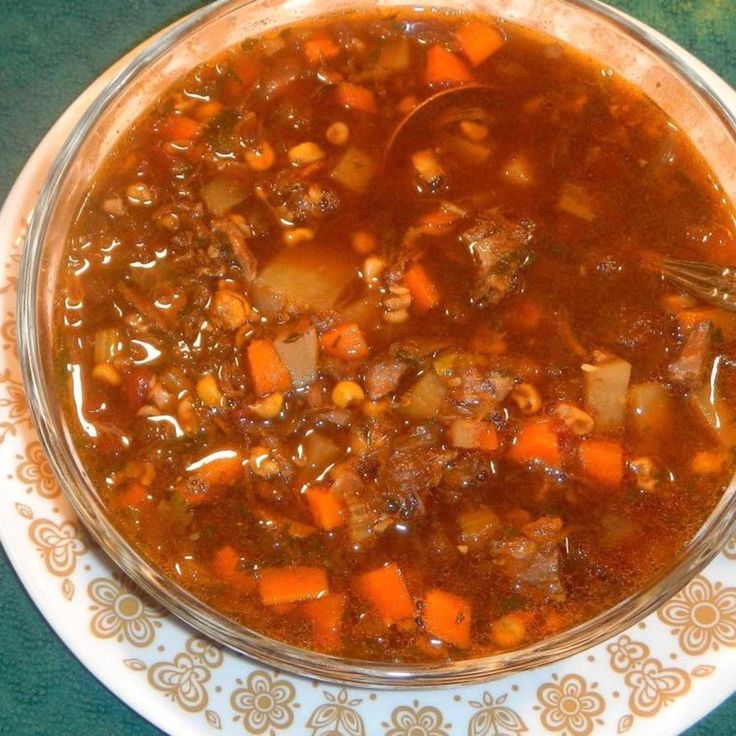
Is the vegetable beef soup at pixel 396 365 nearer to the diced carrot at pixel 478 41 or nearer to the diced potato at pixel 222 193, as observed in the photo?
the diced potato at pixel 222 193

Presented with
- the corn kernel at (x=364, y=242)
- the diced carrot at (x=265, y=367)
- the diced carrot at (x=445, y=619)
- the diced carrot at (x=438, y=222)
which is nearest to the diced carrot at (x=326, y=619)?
the diced carrot at (x=445, y=619)

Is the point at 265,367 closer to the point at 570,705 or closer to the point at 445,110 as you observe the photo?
the point at 445,110

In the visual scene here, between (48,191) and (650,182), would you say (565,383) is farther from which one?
(48,191)

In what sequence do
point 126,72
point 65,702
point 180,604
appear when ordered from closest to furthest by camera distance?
point 180,604, point 126,72, point 65,702

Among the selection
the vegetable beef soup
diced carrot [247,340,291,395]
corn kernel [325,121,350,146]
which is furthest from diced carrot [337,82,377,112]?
diced carrot [247,340,291,395]

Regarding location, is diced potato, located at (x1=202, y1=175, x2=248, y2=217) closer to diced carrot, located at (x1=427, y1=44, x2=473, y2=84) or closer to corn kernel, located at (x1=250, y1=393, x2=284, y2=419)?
corn kernel, located at (x1=250, y1=393, x2=284, y2=419)

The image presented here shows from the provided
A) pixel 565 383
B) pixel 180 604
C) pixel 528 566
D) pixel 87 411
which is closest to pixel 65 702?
pixel 180 604

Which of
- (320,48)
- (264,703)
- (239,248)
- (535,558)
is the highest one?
(320,48)

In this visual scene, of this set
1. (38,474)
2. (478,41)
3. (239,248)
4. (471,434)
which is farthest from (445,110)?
(38,474)
